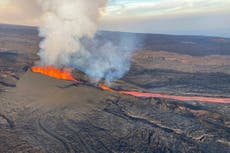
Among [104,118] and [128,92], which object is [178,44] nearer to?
[128,92]

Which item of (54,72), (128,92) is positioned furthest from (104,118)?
(54,72)

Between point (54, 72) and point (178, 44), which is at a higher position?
point (178, 44)

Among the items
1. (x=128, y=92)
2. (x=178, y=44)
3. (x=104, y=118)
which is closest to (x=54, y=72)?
(x=128, y=92)

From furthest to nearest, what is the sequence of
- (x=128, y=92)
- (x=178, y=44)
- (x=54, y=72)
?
(x=178, y=44) < (x=54, y=72) < (x=128, y=92)

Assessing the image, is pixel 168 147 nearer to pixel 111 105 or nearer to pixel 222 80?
pixel 111 105

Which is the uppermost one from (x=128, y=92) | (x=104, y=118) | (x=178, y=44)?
(x=178, y=44)

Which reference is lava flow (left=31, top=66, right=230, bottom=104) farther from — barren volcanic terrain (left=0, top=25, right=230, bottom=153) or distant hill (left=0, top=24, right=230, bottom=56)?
distant hill (left=0, top=24, right=230, bottom=56)

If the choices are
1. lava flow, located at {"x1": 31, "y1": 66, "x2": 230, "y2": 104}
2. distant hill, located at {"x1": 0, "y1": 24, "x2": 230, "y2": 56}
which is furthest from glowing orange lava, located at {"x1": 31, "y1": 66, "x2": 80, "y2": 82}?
distant hill, located at {"x1": 0, "y1": 24, "x2": 230, "y2": 56}

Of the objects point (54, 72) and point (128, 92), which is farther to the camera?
point (54, 72)

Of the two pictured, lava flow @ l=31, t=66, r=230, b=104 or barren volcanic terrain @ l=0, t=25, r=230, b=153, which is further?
lava flow @ l=31, t=66, r=230, b=104

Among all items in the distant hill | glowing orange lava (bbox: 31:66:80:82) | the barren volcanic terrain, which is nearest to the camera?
the barren volcanic terrain

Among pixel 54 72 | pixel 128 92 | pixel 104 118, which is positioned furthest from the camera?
Result: pixel 54 72
